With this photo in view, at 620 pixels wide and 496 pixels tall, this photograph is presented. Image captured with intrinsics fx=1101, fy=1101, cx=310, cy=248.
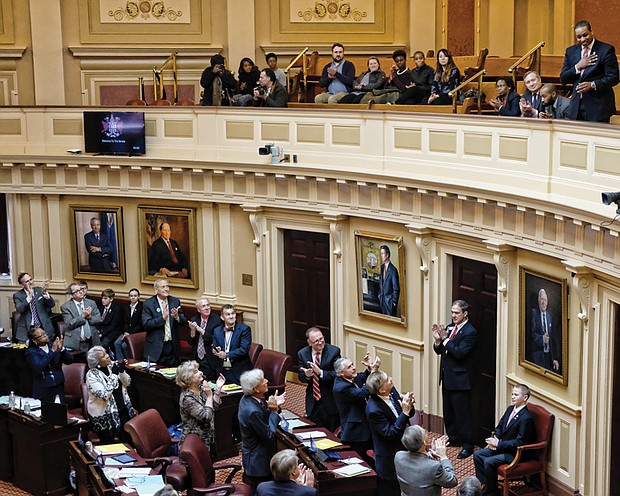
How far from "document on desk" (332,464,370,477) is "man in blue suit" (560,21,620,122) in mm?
4425

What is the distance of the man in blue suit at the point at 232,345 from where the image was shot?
1477 cm

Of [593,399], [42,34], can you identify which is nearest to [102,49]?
[42,34]

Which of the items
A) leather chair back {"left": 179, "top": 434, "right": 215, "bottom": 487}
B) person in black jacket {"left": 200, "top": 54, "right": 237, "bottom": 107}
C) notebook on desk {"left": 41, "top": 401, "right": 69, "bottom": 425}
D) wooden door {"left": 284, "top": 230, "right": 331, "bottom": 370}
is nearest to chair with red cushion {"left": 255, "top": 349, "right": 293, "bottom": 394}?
wooden door {"left": 284, "top": 230, "right": 331, "bottom": 370}

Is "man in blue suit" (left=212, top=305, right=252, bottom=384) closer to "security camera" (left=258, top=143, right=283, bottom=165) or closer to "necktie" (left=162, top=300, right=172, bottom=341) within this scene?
"necktie" (left=162, top=300, right=172, bottom=341)

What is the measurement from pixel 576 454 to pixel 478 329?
252cm

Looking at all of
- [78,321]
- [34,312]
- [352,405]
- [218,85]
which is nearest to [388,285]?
[352,405]

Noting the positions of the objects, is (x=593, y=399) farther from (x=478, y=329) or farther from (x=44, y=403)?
(x=44, y=403)

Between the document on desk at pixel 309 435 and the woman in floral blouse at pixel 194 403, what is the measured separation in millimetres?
999

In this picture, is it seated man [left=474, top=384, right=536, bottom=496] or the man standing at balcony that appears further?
the man standing at balcony

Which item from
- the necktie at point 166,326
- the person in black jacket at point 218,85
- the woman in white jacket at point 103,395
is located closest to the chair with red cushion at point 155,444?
the woman in white jacket at point 103,395

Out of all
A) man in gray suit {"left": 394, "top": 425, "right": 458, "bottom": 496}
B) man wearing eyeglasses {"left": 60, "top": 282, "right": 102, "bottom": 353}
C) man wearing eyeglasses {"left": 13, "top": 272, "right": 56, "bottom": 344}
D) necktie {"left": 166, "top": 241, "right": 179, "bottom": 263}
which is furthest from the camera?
necktie {"left": 166, "top": 241, "right": 179, "bottom": 263}

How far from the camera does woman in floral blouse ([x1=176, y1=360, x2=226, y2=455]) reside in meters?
11.9

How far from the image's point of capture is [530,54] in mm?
14930

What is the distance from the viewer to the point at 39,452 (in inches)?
514
